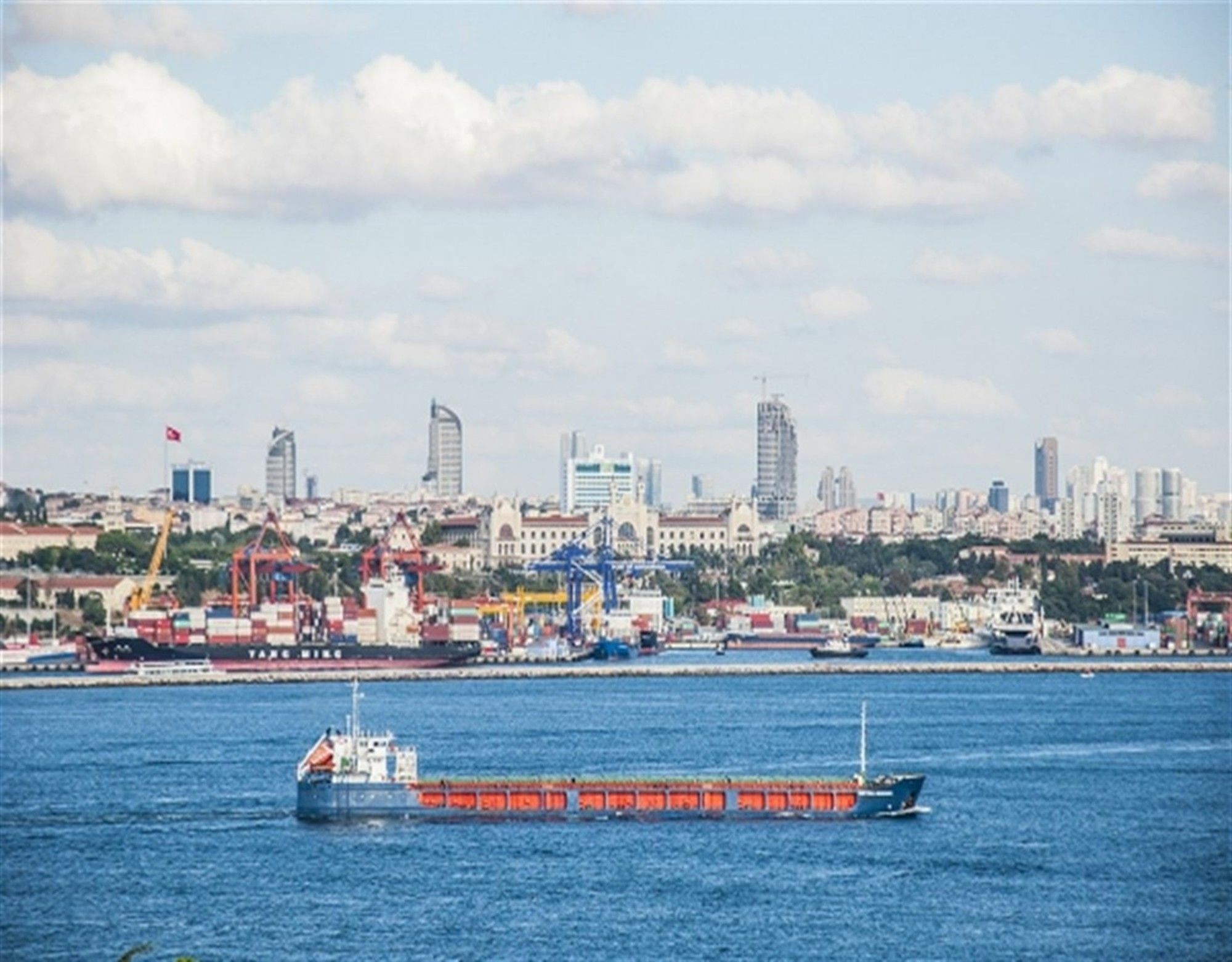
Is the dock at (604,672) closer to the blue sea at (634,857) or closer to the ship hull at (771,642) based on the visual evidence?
the ship hull at (771,642)

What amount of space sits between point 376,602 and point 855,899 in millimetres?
77013

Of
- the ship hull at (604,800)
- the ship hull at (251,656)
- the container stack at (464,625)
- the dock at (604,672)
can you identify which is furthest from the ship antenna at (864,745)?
the container stack at (464,625)

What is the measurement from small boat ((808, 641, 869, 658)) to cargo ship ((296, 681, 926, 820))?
80.2 m

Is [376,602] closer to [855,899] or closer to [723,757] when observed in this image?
[723,757]

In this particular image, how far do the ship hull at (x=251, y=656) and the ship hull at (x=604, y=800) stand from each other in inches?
2368

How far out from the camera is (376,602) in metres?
115

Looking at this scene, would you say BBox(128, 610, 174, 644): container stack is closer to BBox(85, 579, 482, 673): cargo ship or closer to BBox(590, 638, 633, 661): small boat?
BBox(85, 579, 482, 673): cargo ship

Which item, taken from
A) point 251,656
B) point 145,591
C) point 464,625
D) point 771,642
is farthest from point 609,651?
point 251,656

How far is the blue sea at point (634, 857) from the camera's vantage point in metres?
36.4

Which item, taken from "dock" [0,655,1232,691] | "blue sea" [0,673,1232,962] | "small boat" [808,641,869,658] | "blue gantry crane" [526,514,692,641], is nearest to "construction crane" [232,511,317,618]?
"dock" [0,655,1232,691]

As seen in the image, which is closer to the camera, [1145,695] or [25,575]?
[1145,695]

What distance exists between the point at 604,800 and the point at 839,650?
273 ft

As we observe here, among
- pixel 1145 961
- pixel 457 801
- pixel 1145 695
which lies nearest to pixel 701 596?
pixel 1145 695

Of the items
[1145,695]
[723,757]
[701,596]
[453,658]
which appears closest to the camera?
[723,757]
